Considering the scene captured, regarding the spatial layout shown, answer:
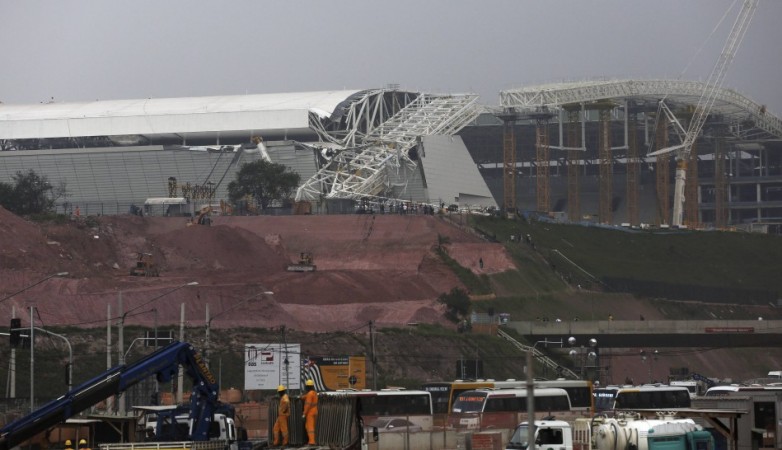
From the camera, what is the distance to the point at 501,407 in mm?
75312

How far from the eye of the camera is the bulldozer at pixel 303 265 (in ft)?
547

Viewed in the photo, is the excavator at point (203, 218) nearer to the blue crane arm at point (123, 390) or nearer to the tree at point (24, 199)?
the tree at point (24, 199)

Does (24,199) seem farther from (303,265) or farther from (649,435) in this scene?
(649,435)

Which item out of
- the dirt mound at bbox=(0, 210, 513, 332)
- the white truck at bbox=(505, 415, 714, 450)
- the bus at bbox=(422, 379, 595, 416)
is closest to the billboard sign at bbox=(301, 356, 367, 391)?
the bus at bbox=(422, 379, 595, 416)

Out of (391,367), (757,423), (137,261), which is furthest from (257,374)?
(137,261)

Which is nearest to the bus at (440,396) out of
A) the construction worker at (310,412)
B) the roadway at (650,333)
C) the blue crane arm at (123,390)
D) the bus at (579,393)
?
the bus at (579,393)

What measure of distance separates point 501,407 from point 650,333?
7333 centimetres

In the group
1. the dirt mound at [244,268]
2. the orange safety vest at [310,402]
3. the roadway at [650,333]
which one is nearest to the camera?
the orange safety vest at [310,402]

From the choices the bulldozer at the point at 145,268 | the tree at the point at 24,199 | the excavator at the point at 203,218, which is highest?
the tree at the point at 24,199

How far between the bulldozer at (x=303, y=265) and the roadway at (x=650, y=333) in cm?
2472

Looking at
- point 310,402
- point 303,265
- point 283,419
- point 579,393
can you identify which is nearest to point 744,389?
point 579,393

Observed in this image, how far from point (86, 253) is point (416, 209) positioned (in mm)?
45283

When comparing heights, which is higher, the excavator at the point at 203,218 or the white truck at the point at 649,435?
the excavator at the point at 203,218

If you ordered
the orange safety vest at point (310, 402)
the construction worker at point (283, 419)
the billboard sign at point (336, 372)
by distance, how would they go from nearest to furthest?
the orange safety vest at point (310, 402) → the construction worker at point (283, 419) → the billboard sign at point (336, 372)
